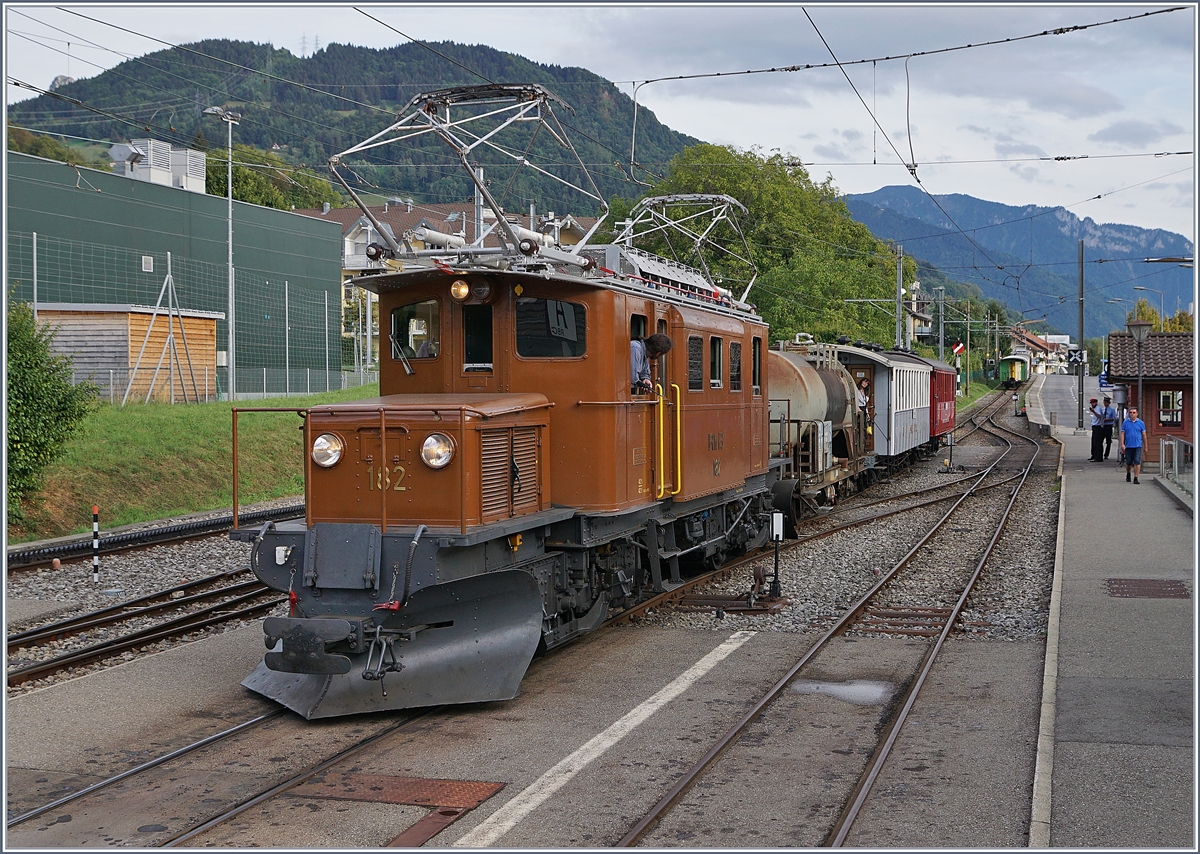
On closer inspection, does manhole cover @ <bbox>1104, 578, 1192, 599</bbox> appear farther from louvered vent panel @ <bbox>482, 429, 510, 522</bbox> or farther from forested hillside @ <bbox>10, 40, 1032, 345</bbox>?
forested hillside @ <bbox>10, 40, 1032, 345</bbox>

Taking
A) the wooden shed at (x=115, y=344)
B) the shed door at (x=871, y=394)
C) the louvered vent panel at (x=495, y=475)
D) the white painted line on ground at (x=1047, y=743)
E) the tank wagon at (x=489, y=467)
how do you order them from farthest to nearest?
the wooden shed at (x=115, y=344), the shed door at (x=871, y=394), the louvered vent panel at (x=495, y=475), the tank wagon at (x=489, y=467), the white painted line on ground at (x=1047, y=743)

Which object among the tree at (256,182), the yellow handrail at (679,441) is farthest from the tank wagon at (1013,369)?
the yellow handrail at (679,441)

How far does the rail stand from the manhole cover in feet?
27.9

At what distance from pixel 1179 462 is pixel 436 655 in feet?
69.4

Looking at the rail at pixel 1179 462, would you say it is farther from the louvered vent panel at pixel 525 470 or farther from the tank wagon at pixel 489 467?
the louvered vent panel at pixel 525 470

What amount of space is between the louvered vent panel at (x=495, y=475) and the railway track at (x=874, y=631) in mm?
2518

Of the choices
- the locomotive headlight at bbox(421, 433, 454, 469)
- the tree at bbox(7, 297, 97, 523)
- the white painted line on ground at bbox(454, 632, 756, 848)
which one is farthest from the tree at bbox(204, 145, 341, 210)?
the white painted line on ground at bbox(454, 632, 756, 848)

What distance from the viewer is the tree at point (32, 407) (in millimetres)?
17547

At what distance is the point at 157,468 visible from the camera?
23.2 m

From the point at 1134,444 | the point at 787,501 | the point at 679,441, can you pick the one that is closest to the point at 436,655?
the point at 679,441

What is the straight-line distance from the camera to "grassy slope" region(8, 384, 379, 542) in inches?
801

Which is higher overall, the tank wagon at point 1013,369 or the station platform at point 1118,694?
the tank wagon at point 1013,369

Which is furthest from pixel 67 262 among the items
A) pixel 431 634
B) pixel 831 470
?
pixel 431 634

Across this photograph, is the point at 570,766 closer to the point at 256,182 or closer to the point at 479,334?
the point at 479,334
